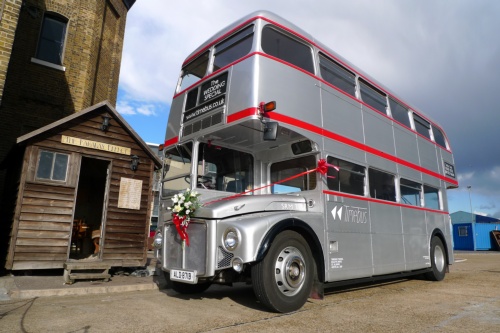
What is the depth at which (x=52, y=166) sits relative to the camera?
7672 mm

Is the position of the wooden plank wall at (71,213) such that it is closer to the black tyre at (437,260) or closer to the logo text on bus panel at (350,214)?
the logo text on bus panel at (350,214)

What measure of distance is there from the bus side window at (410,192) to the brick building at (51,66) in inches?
389

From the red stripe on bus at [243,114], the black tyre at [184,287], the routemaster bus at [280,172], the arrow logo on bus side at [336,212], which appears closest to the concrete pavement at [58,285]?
the black tyre at [184,287]

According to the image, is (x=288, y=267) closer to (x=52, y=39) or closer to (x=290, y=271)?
(x=290, y=271)

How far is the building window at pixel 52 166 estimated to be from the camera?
7528 millimetres

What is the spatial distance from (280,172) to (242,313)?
248 centimetres

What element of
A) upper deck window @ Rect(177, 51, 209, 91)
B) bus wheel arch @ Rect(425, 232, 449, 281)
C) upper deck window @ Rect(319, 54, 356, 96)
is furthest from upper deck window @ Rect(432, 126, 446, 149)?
upper deck window @ Rect(177, 51, 209, 91)

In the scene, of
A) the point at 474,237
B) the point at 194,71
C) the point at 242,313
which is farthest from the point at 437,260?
the point at 474,237

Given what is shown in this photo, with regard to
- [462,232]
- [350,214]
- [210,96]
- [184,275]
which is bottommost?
[184,275]

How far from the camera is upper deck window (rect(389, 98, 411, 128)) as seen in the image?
26.0 ft

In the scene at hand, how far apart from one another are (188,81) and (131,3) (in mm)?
10869

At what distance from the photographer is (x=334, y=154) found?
5.69 metres

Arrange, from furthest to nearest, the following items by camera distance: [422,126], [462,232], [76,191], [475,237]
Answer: [462,232], [475,237], [422,126], [76,191]

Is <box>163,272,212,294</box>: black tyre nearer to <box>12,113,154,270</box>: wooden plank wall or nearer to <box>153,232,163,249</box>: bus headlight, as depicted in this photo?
<box>153,232,163,249</box>: bus headlight
